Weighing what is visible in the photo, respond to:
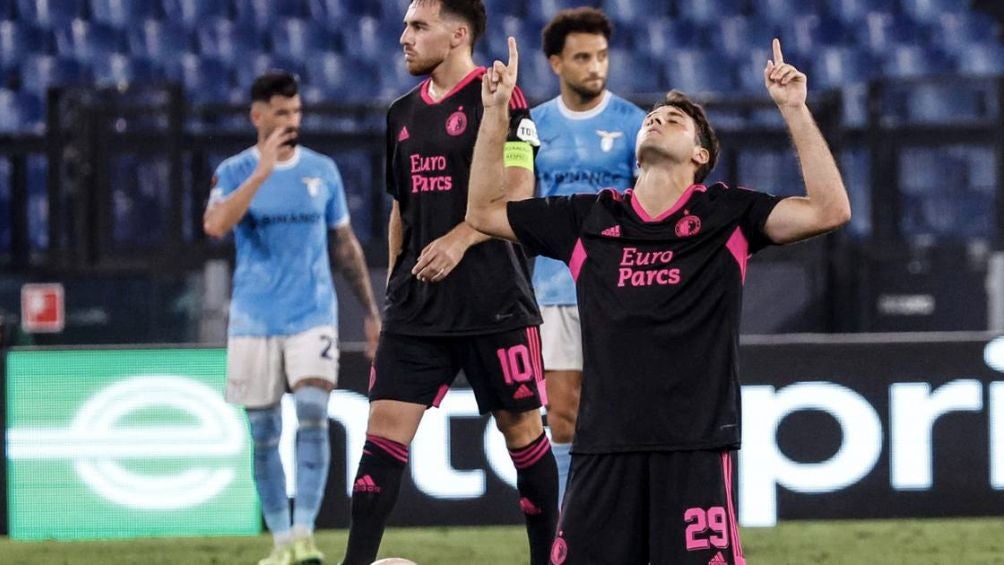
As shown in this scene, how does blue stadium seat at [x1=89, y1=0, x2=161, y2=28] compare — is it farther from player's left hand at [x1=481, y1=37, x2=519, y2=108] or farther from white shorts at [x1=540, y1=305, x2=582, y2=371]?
player's left hand at [x1=481, y1=37, x2=519, y2=108]

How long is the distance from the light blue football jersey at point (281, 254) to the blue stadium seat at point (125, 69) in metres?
5.16

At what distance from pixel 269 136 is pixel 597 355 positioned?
120 inches

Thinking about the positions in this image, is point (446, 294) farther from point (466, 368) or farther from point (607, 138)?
point (607, 138)

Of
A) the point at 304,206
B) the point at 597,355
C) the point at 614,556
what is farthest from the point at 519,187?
the point at 304,206

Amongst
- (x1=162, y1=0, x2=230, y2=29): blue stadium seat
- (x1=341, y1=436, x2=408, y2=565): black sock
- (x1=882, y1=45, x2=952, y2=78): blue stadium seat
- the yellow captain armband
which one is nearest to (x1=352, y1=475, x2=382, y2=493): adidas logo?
(x1=341, y1=436, x2=408, y2=565): black sock

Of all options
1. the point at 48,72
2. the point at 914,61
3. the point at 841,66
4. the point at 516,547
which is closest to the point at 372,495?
the point at 516,547

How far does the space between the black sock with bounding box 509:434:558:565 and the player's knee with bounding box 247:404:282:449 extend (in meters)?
1.67

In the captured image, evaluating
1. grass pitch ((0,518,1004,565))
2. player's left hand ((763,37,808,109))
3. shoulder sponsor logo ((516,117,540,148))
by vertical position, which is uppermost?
player's left hand ((763,37,808,109))

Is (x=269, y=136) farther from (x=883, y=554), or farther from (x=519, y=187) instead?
(x=883, y=554)

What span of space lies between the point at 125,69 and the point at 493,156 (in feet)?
26.8

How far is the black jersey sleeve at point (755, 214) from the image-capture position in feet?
13.3

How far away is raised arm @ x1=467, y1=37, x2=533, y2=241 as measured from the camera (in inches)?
161

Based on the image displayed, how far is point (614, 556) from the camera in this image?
393cm

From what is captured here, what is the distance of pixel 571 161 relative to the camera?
6.30 metres
